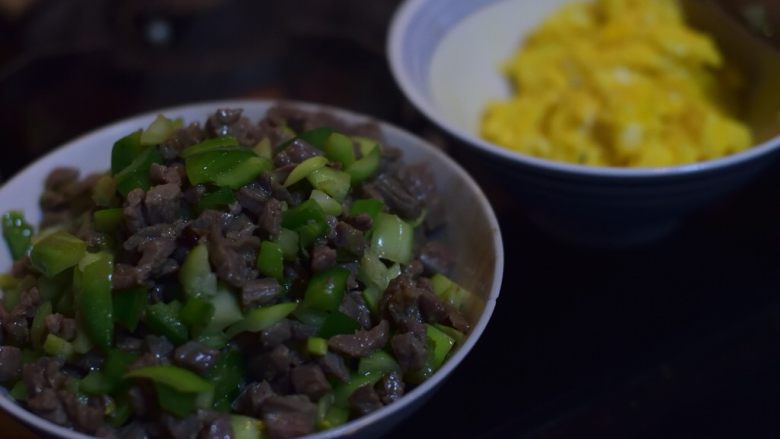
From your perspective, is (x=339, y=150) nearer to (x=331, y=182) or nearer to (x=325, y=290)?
A: (x=331, y=182)

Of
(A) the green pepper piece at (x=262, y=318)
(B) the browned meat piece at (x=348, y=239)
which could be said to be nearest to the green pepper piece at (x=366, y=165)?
(B) the browned meat piece at (x=348, y=239)

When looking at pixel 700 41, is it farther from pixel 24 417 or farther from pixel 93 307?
pixel 24 417

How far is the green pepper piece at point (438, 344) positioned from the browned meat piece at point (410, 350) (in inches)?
0.8

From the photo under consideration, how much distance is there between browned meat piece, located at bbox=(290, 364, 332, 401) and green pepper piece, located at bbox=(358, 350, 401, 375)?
48mm

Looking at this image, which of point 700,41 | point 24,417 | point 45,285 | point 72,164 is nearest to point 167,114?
point 72,164

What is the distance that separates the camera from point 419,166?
111 cm

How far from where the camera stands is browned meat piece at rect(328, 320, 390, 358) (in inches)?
Result: 34.1

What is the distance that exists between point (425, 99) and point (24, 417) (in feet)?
2.32

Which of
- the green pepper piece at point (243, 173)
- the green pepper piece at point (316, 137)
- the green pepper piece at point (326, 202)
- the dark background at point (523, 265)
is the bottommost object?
the dark background at point (523, 265)

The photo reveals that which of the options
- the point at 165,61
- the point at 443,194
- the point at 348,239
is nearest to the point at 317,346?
the point at 348,239

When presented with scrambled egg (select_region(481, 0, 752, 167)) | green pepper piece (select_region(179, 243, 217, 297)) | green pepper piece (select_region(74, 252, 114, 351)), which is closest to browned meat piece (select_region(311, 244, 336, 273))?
green pepper piece (select_region(179, 243, 217, 297))

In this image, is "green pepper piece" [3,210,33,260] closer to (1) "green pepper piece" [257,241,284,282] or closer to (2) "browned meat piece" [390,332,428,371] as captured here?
(1) "green pepper piece" [257,241,284,282]

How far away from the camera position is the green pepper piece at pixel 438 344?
0.89 metres

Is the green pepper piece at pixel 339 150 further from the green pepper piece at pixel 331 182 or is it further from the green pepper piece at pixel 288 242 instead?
the green pepper piece at pixel 288 242
